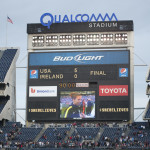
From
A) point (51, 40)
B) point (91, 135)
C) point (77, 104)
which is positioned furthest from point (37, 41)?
point (91, 135)

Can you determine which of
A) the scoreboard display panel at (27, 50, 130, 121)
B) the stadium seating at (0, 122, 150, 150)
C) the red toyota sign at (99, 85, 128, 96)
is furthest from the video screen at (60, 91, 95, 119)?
the stadium seating at (0, 122, 150, 150)

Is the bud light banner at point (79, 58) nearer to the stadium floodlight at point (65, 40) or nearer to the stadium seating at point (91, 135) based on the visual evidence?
the stadium floodlight at point (65, 40)

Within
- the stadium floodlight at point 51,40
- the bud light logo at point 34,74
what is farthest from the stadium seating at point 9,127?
the stadium floodlight at point 51,40

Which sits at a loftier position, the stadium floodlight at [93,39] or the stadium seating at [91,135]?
the stadium floodlight at [93,39]

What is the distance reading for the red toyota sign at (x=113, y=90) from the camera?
6925cm

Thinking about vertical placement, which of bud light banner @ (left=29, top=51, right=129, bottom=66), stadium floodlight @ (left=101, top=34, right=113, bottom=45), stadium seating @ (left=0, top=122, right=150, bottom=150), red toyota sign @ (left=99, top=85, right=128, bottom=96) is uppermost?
stadium floodlight @ (left=101, top=34, right=113, bottom=45)

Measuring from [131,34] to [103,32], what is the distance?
3.36 metres

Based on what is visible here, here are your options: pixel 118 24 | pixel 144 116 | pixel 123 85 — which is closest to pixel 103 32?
pixel 118 24

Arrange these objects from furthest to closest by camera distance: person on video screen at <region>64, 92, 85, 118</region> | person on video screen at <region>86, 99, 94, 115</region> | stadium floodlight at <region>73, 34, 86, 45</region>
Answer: stadium floodlight at <region>73, 34, 86, 45</region> → person on video screen at <region>64, 92, 85, 118</region> → person on video screen at <region>86, 99, 94, 115</region>

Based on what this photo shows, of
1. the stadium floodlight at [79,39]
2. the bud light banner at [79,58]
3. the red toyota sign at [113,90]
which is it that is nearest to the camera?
the red toyota sign at [113,90]

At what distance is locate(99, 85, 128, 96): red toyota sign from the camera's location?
69250mm

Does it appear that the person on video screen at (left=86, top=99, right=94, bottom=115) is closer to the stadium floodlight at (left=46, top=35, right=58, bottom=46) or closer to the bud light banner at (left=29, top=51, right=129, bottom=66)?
the bud light banner at (left=29, top=51, right=129, bottom=66)

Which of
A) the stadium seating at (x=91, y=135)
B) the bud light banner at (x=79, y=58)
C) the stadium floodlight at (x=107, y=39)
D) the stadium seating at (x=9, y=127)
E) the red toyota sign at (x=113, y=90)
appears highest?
the stadium floodlight at (x=107, y=39)

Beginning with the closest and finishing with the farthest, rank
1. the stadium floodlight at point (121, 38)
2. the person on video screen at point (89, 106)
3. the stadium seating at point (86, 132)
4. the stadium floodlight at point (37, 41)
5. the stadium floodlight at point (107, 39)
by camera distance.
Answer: the stadium seating at point (86, 132) < the person on video screen at point (89, 106) < the stadium floodlight at point (121, 38) < the stadium floodlight at point (107, 39) < the stadium floodlight at point (37, 41)
